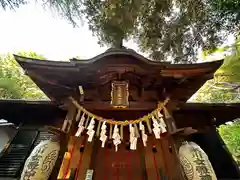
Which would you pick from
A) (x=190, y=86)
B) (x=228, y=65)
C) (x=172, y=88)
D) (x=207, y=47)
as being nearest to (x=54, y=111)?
(x=172, y=88)

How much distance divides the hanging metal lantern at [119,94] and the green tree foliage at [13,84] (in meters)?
9.87

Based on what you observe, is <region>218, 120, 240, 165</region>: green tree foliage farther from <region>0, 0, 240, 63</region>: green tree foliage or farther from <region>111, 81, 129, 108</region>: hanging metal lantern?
<region>111, 81, 129, 108</region>: hanging metal lantern

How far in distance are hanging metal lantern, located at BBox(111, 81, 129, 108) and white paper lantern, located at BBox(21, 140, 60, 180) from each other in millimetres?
1181

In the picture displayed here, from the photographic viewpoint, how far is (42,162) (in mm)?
2885

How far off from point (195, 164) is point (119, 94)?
1605mm

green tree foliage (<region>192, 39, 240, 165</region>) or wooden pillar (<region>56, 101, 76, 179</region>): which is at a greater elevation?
green tree foliage (<region>192, 39, 240, 165</region>)

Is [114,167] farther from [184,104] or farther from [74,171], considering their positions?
[184,104]

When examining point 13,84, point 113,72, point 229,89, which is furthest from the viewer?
point 13,84

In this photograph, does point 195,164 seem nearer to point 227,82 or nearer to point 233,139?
point 233,139

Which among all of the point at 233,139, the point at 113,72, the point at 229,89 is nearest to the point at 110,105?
the point at 113,72

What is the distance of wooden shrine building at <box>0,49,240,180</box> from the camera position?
3.24 meters

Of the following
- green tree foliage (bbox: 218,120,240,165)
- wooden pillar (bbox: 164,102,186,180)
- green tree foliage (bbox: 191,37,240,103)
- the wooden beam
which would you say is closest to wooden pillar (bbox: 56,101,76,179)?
the wooden beam

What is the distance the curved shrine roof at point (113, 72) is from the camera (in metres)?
3.22

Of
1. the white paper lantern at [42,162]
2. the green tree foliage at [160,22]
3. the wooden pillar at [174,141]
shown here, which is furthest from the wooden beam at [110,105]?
the green tree foliage at [160,22]
